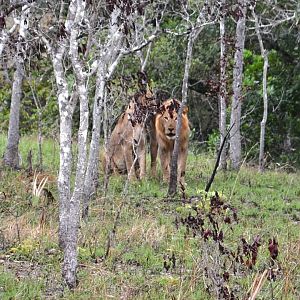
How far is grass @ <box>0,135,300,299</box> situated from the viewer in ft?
25.3

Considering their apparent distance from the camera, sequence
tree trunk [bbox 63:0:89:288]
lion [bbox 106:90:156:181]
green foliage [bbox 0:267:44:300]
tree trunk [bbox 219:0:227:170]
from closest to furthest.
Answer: green foliage [bbox 0:267:44:300], tree trunk [bbox 63:0:89:288], tree trunk [bbox 219:0:227:170], lion [bbox 106:90:156:181]

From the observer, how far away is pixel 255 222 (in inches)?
450

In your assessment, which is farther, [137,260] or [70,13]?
[137,260]

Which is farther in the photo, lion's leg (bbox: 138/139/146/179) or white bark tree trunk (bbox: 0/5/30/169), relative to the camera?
lion's leg (bbox: 138/139/146/179)

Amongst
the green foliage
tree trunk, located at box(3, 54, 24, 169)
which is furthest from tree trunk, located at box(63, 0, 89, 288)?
tree trunk, located at box(3, 54, 24, 169)

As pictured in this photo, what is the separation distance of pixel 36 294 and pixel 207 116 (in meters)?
18.2

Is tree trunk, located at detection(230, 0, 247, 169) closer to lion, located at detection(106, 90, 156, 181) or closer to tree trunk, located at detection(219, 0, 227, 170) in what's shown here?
tree trunk, located at detection(219, 0, 227, 170)

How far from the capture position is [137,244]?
9633 mm

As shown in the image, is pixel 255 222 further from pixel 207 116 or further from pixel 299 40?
pixel 207 116

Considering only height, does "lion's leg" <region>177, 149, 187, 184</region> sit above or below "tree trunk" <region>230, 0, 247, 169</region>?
below

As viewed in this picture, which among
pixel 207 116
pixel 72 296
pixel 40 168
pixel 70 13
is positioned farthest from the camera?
pixel 207 116

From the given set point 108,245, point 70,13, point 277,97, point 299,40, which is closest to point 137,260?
point 108,245

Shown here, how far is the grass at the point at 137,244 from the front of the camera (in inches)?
304

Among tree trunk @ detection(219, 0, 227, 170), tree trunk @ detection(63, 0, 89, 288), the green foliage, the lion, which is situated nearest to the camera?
the green foliage
